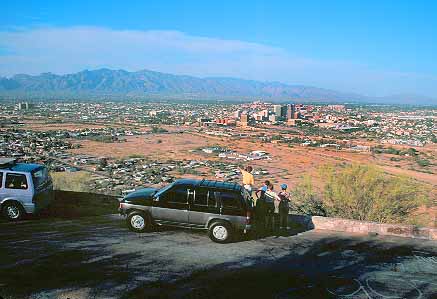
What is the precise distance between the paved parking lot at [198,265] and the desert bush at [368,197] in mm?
4090

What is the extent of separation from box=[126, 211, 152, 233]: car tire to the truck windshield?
2.47 metres

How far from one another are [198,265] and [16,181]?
5.06 m

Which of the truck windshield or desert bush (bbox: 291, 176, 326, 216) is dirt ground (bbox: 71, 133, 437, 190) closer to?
desert bush (bbox: 291, 176, 326, 216)

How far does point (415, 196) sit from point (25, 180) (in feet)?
42.3

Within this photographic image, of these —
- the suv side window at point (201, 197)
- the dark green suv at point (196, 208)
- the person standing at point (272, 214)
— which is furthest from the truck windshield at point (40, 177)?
the person standing at point (272, 214)

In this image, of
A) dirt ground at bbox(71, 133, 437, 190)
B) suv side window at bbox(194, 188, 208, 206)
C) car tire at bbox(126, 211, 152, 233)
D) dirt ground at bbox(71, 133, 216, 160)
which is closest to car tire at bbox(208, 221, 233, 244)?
suv side window at bbox(194, 188, 208, 206)

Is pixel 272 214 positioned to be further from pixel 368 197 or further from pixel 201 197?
pixel 368 197

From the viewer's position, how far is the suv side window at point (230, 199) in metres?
9.30

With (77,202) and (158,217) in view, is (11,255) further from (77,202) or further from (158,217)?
(77,202)

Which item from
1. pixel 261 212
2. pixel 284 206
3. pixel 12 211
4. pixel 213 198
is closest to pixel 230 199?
pixel 213 198

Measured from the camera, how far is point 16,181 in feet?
32.8

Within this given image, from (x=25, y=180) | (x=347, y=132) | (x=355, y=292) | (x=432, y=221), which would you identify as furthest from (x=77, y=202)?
(x=347, y=132)

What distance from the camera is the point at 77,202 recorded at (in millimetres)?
12273

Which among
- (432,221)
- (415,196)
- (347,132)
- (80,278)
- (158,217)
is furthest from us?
(347,132)
